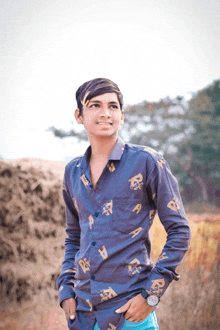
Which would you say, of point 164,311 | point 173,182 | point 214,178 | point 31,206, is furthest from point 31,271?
point 214,178

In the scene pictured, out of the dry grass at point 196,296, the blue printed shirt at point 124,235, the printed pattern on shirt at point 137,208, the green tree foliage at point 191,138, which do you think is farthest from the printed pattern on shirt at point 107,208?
the green tree foliage at point 191,138

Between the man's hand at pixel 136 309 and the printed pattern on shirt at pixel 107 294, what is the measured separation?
7 cm

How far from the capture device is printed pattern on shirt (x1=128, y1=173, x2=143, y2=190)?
1620 millimetres

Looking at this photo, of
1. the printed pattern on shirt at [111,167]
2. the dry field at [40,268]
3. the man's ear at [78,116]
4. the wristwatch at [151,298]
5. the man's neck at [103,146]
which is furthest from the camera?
the dry field at [40,268]

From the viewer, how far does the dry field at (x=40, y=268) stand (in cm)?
395

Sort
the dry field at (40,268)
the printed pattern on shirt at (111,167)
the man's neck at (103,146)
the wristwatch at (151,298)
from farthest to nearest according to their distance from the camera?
the dry field at (40,268) → the man's neck at (103,146) → the printed pattern on shirt at (111,167) → the wristwatch at (151,298)

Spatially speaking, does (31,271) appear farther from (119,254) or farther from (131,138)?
(131,138)

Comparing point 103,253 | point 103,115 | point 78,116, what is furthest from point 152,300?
point 78,116

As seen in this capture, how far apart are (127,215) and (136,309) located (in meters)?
0.44

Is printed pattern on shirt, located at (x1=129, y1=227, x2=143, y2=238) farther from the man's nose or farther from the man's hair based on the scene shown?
the man's hair

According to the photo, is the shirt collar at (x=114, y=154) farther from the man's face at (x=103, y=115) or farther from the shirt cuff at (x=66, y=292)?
the shirt cuff at (x=66, y=292)

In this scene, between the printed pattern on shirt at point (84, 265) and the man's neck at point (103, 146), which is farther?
the man's neck at point (103, 146)

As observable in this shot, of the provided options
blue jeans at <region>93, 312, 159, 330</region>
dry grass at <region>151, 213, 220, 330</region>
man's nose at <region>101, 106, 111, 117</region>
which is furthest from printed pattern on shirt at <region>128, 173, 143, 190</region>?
dry grass at <region>151, 213, 220, 330</region>

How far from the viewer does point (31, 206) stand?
13.4ft
